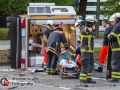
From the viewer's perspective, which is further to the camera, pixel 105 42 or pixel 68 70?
pixel 105 42

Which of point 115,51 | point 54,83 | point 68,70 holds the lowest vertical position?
point 54,83

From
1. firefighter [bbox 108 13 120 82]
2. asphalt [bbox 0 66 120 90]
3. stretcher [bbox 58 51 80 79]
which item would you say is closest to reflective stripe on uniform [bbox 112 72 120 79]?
firefighter [bbox 108 13 120 82]

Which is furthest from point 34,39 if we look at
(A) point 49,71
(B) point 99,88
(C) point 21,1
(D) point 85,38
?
(C) point 21,1

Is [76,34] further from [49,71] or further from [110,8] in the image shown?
[110,8]

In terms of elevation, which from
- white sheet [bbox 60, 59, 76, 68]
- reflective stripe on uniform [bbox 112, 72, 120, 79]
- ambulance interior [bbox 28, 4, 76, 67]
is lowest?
reflective stripe on uniform [bbox 112, 72, 120, 79]

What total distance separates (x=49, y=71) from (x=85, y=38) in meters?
2.54

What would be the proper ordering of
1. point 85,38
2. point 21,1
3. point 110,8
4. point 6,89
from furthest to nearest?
point 21,1 < point 110,8 < point 85,38 < point 6,89

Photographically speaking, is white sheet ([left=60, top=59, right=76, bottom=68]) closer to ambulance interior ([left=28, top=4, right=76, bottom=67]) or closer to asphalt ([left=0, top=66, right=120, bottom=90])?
asphalt ([left=0, top=66, right=120, bottom=90])

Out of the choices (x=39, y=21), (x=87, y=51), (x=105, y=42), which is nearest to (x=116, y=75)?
(x=87, y=51)

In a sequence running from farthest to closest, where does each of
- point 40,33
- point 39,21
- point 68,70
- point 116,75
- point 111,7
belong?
point 111,7
point 40,33
point 39,21
point 68,70
point 116,75

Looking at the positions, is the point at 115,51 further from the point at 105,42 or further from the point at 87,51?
the point at 105,42

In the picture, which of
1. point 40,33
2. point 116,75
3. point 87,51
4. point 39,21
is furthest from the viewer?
point 40,33

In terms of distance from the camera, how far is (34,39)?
16.5 metres

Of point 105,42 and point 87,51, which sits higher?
point 87,51
